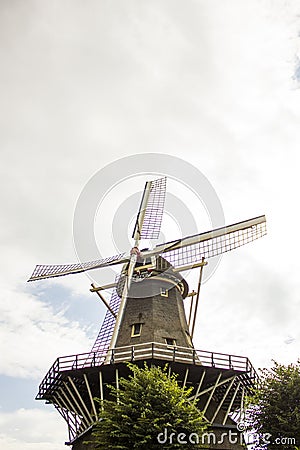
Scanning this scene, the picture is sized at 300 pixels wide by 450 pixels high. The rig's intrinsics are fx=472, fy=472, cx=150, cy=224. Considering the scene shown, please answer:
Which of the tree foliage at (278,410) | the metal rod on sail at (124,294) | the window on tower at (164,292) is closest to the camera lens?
the tree foliage at (278,410)

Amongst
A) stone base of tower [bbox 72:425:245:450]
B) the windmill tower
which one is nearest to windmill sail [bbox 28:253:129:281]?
A: the windmill tower

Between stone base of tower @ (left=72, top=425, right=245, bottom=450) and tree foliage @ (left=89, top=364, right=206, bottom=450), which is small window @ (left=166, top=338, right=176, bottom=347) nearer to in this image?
stone base of tower @ (left=72, top=425, right=245, bottom=450)

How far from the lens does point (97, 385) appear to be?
21953 mm

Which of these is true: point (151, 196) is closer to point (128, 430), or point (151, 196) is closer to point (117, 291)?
point (117, 291)

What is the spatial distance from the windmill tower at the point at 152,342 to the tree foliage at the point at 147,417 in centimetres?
191

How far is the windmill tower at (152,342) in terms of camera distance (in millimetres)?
20609

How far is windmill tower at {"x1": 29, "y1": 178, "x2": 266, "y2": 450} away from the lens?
67.6ft

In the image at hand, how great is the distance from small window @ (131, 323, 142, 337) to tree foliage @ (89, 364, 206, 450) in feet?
20.5

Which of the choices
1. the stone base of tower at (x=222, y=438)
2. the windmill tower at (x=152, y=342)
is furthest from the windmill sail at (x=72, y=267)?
the stone base of tower at (x=222, y=438)

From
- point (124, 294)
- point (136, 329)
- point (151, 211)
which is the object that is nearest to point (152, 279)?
point (124, 294)

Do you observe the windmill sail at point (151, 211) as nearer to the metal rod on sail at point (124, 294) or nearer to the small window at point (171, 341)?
the metal rod on sail at point (124, 294)

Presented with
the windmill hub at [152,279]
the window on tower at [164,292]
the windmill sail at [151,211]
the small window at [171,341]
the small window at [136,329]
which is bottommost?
the small window at [171,341]

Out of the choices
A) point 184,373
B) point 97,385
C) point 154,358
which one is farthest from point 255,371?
point 97,385

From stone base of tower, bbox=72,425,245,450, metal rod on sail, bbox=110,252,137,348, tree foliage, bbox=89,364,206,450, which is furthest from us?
metal rod on sail, bbox=110,252,137,348
